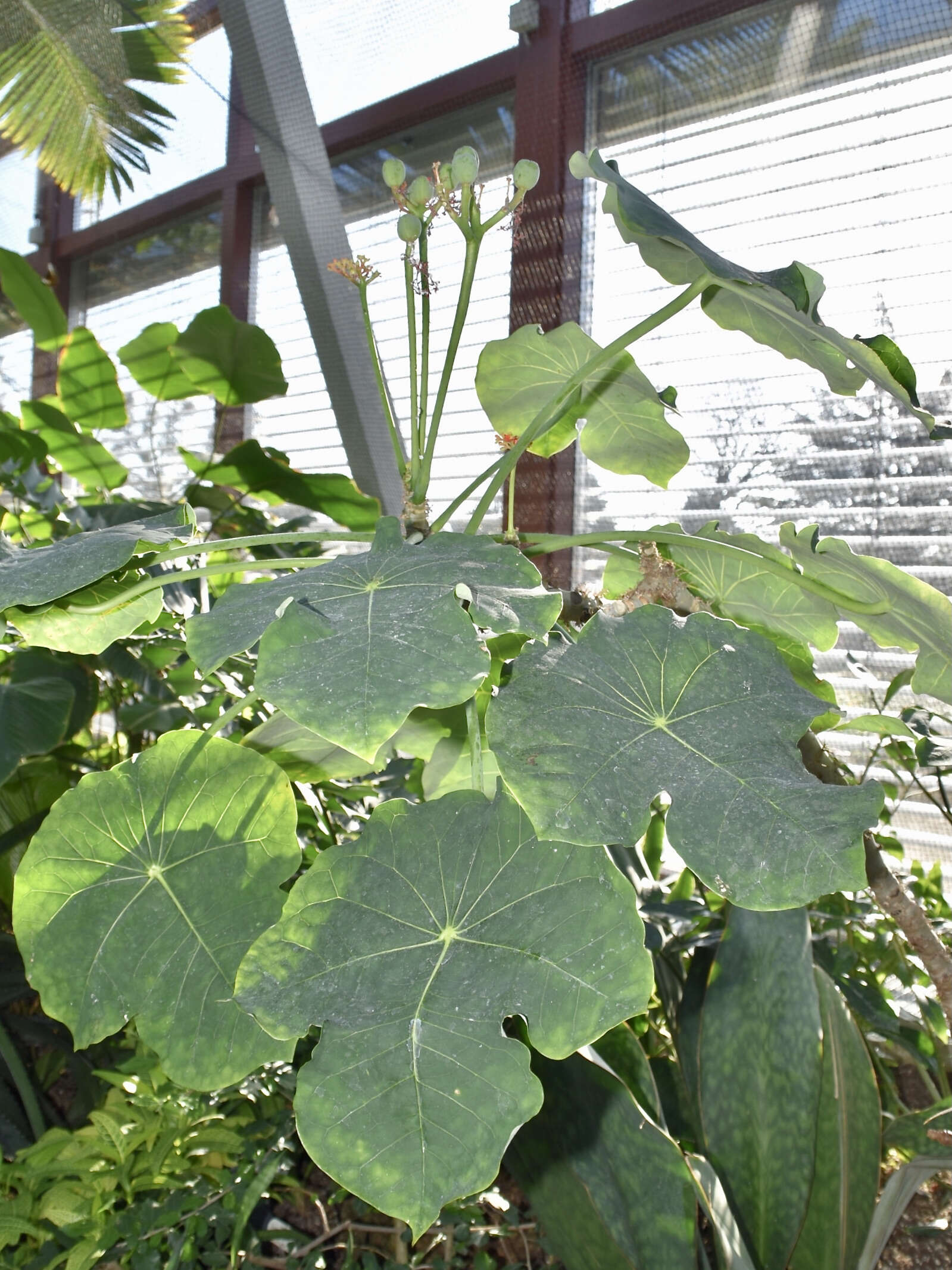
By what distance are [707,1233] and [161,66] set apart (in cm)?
227

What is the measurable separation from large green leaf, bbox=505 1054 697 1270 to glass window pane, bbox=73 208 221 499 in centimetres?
186

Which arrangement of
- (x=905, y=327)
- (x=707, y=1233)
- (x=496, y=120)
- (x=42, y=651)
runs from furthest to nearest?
(x=496, y=120), (x=42, y=651), (x=905, y=327), (x=707, y=1233)

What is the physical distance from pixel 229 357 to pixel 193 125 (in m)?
0.85

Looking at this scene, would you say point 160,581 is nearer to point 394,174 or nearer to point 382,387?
point 382,387

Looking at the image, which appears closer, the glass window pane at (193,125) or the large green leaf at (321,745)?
the large green leaf at (321,745)

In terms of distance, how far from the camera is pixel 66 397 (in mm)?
1737

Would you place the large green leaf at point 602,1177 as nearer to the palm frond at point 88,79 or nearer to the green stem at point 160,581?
the green stem at point 160,581

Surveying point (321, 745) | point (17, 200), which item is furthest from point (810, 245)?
point (17, 200)

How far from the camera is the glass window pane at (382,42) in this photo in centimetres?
145

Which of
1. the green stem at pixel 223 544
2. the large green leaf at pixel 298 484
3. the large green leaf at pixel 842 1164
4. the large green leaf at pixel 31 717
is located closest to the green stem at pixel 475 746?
the green stem at pixel 223 544

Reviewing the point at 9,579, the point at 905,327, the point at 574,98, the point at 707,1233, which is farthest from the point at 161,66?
the point at 707,1233

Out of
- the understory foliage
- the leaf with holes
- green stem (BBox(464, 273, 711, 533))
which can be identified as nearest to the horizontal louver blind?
the understory foliage

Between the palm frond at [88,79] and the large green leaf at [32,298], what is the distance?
46 cm

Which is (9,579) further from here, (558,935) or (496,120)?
(496,120)
